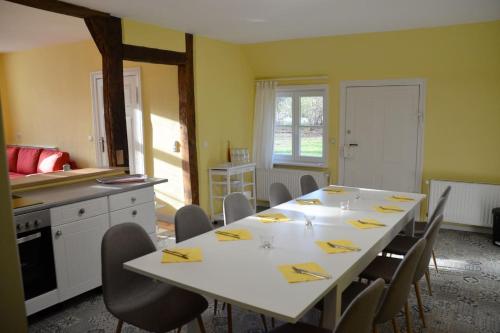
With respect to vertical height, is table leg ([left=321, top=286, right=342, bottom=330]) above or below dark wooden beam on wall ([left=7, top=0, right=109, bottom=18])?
below

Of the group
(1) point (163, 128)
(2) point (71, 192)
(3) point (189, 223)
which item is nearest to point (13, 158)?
(1) point (163, 128)

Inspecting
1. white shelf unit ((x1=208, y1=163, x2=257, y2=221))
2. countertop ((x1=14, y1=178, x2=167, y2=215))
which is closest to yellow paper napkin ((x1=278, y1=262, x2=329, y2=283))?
countertop ((x1=14, y1=178, x2=167, y2=215))

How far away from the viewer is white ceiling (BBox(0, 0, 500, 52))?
3.62 m

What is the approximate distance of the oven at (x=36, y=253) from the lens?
9.10 ft

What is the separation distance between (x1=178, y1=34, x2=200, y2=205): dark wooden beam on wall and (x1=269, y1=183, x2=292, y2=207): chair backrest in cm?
171

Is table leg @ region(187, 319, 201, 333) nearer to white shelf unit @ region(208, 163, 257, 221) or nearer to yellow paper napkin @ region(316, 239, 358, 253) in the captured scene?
yellow paper napkin @ region(316, 239, 358, 253)

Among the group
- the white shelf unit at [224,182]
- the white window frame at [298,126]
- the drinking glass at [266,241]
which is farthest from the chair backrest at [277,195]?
the white window frame at [298,126]

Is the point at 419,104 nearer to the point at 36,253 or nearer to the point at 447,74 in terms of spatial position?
the point at 447,74

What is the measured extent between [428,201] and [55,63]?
223 inches

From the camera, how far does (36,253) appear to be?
9.43ft

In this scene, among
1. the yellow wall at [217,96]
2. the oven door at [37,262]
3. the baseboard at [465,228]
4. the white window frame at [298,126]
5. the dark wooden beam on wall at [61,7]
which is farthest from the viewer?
the white window frame at [298,126]

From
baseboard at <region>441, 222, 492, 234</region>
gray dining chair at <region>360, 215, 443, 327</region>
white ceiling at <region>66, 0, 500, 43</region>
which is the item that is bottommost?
baseboard at <region>441, 222, 492, 234</region>

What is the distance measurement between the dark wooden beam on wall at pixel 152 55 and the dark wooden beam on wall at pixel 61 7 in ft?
1.38

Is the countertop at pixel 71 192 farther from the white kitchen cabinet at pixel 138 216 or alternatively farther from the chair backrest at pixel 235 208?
the chair backrest at pixel 235 208
